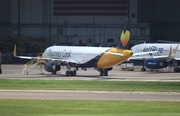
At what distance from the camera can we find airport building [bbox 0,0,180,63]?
344 ft

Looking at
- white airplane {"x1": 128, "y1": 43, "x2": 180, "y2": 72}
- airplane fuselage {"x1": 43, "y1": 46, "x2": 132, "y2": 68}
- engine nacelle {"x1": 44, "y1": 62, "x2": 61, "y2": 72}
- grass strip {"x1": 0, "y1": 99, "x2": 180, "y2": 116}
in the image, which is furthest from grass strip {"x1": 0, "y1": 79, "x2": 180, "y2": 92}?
white airplane {"x1": 128, "y1": 43, "x2": 180, "y2": 72}

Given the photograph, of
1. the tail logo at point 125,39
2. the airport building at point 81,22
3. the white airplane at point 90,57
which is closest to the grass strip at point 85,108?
the white airplane at point 90,57

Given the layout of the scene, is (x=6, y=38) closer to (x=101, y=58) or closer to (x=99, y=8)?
(x=99, y=8)

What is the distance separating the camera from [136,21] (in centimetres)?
10556

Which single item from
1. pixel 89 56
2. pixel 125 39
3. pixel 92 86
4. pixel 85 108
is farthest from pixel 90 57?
pixel 85 108

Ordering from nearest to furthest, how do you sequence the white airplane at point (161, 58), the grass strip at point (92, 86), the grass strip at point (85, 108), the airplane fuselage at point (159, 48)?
the grass strip at point (85, 108)
the grass strip at point (92, 86)
the white airplane at point (161, 58)
the airplane fuselage at point (159, 48)

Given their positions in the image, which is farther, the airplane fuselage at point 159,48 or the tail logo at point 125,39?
the airplane fuselage at point 159,48

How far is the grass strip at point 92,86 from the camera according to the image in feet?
151

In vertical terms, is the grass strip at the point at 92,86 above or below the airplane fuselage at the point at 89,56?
below

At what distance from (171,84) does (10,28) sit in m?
60.6

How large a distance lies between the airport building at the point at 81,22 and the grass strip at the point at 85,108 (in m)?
69.7

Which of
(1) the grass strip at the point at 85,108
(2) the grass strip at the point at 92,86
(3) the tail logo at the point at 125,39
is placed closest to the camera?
(1) the grass strip at the point at 85,108

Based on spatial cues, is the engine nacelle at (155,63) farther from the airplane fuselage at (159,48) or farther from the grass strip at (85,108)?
the grass strip at (85,108)

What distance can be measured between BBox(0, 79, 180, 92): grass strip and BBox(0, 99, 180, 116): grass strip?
32.5 feet
